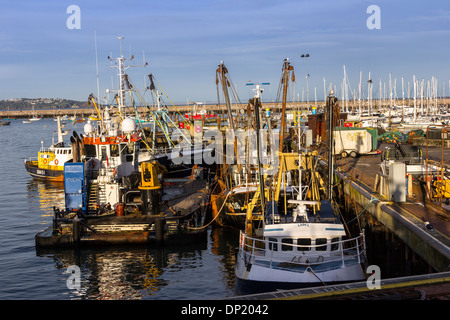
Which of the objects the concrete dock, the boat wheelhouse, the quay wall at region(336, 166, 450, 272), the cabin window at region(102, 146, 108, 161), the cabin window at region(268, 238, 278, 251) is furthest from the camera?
the cabin window at region(102, 146, 108, 161)

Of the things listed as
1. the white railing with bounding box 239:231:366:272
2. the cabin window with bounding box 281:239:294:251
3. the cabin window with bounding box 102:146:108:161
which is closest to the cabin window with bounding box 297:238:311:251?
the white railing with bounding box 239:231:366:272

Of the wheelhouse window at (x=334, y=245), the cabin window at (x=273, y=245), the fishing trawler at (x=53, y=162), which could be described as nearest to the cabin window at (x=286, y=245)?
the cabin window at (x=273, y=245)

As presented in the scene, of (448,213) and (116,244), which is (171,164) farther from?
(448,213)

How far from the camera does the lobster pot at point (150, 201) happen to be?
28.2 m

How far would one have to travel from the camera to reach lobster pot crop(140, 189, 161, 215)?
1110 inches

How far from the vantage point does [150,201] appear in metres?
28.3

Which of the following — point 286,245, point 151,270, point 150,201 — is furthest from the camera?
point 150,201

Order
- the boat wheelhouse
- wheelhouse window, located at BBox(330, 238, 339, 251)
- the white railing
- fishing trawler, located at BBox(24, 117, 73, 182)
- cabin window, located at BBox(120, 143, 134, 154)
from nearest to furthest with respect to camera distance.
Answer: the boat wheelhouse
the white railing
wheelhouse window, located at BBox(330, 238, 339, 251)
cabin window, located at BBox(120, 143, 134, 154)
fishing trawler, located at BBox(24, 117, 73, 182)

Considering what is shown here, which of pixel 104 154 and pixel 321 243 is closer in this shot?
pixel 321 243

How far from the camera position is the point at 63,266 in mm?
25656

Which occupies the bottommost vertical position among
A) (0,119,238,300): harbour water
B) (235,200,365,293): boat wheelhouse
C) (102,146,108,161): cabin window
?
(0,119,238,300): harbour water

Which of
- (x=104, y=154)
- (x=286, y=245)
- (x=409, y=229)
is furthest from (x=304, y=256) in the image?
(x=104, y=154)

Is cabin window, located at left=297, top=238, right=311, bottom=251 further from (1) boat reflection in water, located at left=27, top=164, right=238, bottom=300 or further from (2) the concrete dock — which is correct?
(1) boat reflection in water, located at left=27, top=164, right=238, bottom=300

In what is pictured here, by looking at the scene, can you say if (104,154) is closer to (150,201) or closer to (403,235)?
(150,201)
